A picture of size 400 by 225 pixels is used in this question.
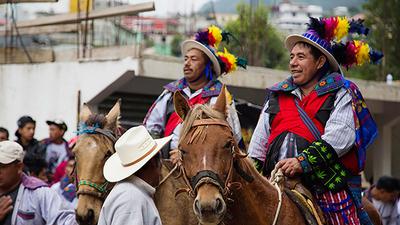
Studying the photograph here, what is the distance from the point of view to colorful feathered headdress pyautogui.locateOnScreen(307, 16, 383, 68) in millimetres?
7715

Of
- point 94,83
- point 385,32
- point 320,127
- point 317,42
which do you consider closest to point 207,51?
point 317,42

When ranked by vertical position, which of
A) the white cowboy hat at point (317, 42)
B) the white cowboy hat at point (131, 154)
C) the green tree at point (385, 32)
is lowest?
the green tree at point (385, 32)

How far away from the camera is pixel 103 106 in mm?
15984

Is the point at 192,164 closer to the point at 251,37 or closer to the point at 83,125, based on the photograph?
the point at 83,125

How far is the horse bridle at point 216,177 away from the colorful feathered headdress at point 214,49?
2.89 metres

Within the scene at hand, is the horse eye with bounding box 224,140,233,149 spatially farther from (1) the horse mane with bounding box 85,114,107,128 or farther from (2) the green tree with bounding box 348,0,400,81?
(2) the green tree with bounding box 348,0,400,81

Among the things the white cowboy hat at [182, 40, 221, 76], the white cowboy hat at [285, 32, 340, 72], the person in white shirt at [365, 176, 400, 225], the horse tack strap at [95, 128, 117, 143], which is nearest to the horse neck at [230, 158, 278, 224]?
the white cowboy hat at [285, 32, 340, 72]

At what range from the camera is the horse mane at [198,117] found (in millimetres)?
6004

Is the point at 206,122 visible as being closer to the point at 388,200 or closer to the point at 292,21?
the point at 388,200

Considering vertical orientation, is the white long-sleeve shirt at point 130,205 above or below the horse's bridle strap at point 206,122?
below

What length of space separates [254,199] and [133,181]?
42.1 inches

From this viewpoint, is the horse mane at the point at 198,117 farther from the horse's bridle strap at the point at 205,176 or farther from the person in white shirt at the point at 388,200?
the person in white shirt at the point at 388,200

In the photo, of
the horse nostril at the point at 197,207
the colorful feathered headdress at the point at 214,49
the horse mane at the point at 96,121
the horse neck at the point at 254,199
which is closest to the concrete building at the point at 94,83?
the colorful feathered headdress at the point at 214,49

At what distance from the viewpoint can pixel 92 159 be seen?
7.36 metres
